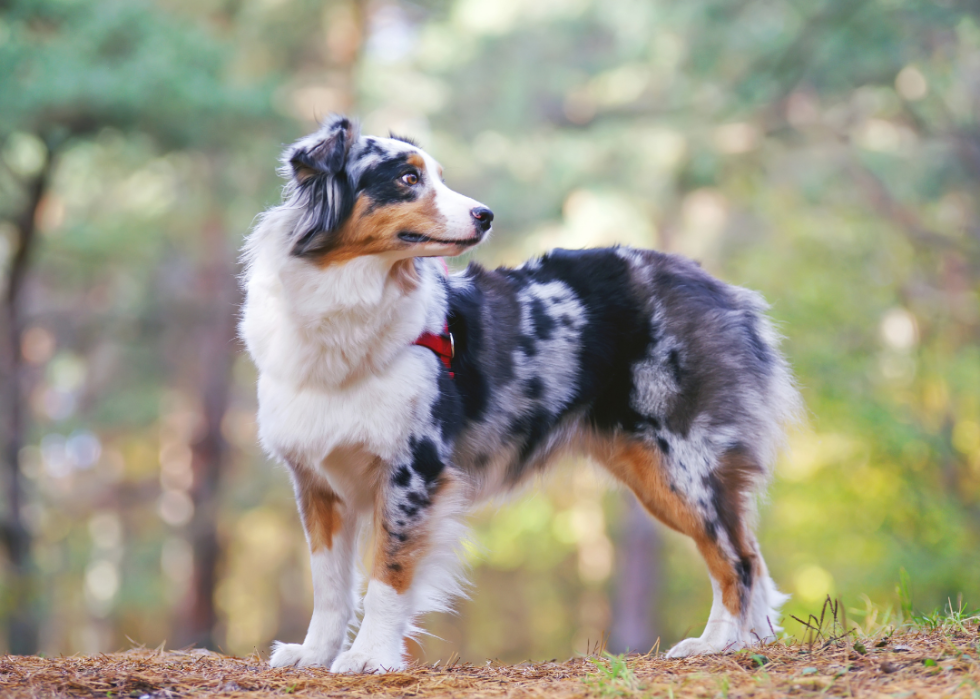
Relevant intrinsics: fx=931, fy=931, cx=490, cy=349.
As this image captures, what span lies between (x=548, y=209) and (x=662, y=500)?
9.99 metres

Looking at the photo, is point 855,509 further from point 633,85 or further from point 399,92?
point 399,92

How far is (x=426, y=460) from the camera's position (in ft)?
12.8

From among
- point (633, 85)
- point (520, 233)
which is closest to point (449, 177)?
point (520, 233)

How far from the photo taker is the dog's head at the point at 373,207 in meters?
3.86

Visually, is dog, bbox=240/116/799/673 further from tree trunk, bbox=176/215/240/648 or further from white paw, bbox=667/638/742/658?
tree trunk, bbox=176/215/240/648

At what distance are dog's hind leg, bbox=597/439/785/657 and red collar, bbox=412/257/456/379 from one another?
3.35 ft

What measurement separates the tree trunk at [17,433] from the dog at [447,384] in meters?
7.23

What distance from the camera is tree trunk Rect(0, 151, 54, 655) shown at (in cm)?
1005

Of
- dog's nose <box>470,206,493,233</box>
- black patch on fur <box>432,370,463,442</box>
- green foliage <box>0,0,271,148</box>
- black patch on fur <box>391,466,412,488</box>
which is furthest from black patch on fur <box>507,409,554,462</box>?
green foliage <box>0,0,271,148</box>

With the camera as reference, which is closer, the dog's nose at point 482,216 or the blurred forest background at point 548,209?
the dog's nose at point 482,216

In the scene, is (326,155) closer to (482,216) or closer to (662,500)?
(482,216)

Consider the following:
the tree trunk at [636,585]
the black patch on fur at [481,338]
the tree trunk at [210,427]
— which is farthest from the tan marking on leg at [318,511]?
the tree trunk at [636,585]

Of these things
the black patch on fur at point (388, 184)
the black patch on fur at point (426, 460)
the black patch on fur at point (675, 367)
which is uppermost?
the black patch on fur at point (388, 184)

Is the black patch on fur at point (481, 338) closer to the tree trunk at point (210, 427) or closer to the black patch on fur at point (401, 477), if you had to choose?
the black patch on fur at point (401, 477)
